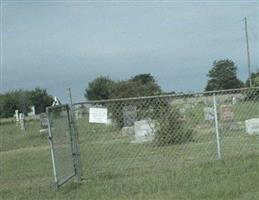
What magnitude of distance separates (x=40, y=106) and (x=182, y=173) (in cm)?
9341

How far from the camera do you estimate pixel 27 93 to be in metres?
106

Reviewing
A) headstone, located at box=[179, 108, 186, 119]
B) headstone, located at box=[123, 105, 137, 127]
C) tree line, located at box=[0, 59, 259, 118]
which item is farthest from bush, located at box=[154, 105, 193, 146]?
tree line, located at box=[0, 59, 259, 118]

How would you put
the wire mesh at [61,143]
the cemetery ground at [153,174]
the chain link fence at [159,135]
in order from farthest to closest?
the chain link fence at [159,135] → the wire mesh at [61,143] → the cemetery ground at [153,174]

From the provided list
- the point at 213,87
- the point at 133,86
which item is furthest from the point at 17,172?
the point at 213,87

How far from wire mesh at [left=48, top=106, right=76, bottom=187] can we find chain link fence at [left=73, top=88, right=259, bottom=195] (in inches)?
13.9

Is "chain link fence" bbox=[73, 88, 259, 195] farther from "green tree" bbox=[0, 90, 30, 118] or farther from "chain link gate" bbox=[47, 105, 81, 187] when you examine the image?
"green tree" bbox=[0, 90, 30, 118]

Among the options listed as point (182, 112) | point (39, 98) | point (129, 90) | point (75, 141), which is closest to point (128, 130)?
point (182, 112)

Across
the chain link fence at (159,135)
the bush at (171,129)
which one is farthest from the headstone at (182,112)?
the bush at (171,129)

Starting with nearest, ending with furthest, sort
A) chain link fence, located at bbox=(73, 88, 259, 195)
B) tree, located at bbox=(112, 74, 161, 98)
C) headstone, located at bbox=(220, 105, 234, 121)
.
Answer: chain link fence, located at bbox=(73, 88, 259, 195)
headstone, located at bbox=(220, 105, 234, 121)
tree, located at bbox=(112, 74, 161, 98)

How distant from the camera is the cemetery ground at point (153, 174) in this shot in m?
9.04

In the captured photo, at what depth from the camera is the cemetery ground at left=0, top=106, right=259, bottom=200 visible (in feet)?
29.7

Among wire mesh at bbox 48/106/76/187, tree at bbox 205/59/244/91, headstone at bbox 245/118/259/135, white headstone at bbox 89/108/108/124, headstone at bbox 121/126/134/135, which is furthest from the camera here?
tree at bbox 205/59/244/91

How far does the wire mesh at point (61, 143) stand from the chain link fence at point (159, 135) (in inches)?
13.9

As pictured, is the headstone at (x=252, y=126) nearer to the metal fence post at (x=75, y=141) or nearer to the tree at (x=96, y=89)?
the metal fence post at (x=75, y=141)
